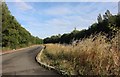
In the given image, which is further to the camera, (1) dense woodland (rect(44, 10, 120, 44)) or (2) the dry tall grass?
(1) dense woodland (rect(44, 10, 120, 44))

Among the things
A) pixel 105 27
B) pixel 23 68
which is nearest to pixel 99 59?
pixel 23 68

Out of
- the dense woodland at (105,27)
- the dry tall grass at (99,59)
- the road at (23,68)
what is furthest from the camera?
the road at (23,68)

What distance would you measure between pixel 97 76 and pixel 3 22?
46.9m

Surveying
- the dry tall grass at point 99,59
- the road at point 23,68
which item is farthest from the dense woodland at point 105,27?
the road at point 23,68


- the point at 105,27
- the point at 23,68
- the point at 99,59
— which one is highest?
the point at 105,27

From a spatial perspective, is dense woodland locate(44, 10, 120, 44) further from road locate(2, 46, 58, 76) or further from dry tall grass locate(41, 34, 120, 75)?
road locate(2, 46, 58, 76)

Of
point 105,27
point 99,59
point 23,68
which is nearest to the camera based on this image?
point 99,59

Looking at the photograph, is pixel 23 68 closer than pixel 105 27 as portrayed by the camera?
Yes

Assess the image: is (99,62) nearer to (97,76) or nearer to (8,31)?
(97,76)

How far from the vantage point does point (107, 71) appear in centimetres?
1034

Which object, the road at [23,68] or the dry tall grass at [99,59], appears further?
the road at [23,68]

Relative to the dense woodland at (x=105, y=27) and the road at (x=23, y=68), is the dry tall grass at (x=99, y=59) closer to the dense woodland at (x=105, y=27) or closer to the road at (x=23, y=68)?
the dense woodland at (x=105, y=27)

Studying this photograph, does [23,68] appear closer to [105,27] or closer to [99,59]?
[99,59]

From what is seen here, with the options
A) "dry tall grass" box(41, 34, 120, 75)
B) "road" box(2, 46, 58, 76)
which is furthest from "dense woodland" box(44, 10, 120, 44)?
"road" box(2, 46, 58, 76)
